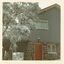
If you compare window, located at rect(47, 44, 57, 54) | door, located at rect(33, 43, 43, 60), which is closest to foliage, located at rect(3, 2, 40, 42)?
door, located at rect(33, 43, 43, 60)

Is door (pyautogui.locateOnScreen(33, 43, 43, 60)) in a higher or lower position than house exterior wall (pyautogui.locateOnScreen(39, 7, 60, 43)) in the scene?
lower

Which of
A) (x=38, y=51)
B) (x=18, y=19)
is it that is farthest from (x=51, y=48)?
(x=18, y=19)

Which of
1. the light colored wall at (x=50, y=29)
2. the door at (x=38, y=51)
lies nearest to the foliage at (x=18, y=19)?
the light colored wall at (x=50, y=29)

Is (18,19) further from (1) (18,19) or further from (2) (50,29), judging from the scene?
(2) (50,29)

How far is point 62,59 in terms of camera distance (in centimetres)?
531

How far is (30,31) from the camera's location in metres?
5.28

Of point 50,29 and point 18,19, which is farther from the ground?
point 18,19

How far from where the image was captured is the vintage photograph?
5.23 m

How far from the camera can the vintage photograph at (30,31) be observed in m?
5.23

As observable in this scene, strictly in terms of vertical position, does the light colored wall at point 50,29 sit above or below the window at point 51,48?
above

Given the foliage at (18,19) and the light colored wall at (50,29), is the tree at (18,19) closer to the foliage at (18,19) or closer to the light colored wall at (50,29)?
the foliage at (18,19)

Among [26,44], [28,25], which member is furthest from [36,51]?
[28,25]

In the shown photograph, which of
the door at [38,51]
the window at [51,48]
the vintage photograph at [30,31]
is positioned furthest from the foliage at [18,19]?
the window at [51,48]

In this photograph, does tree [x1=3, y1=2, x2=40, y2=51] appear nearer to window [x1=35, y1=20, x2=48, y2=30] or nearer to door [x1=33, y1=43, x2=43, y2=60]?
window [x1=35, y1=20, x2=48, y2=30]
